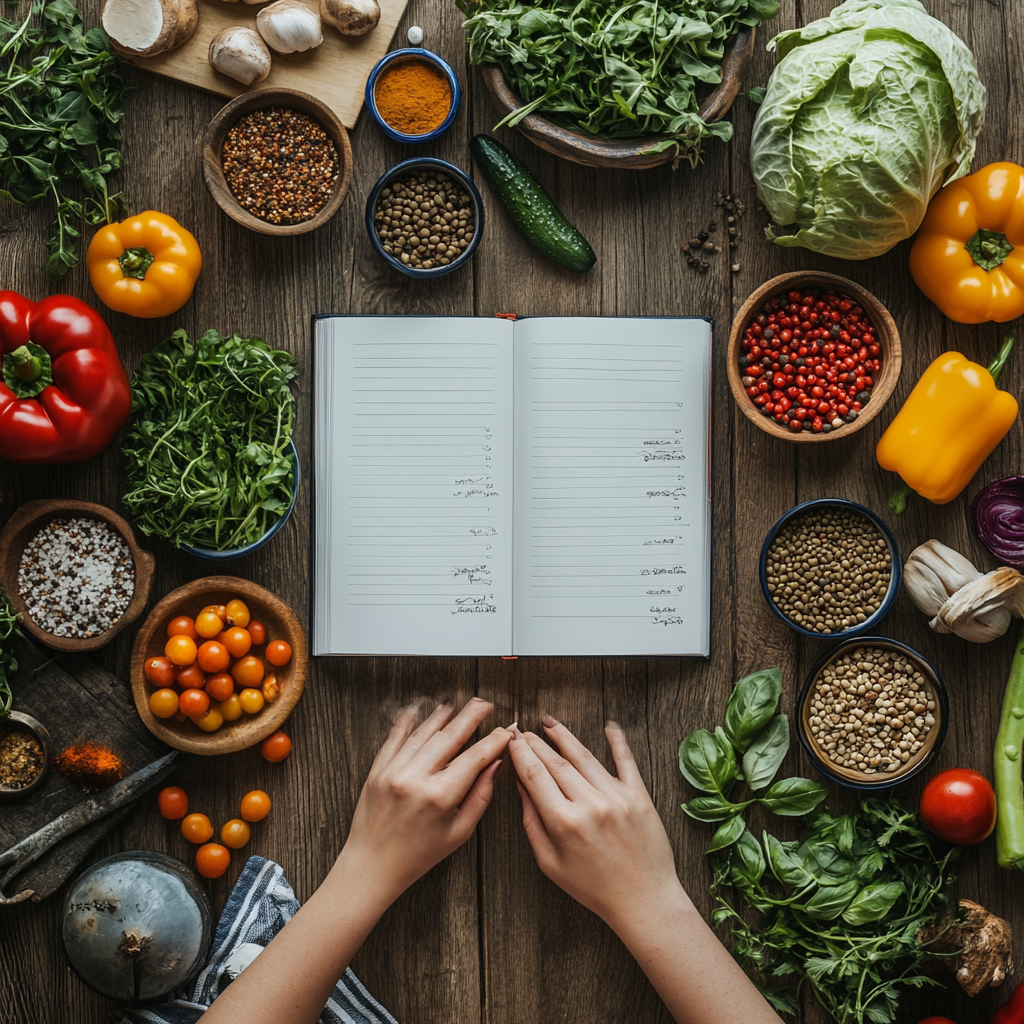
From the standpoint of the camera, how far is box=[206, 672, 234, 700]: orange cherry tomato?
1495 mm

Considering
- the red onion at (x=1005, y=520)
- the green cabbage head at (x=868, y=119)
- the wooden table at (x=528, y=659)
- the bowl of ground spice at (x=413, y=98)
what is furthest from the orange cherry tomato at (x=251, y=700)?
the red onion at (x=1005, y=520)

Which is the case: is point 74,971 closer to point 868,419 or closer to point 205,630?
point 205,630

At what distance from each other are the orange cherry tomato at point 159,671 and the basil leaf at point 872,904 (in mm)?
1323

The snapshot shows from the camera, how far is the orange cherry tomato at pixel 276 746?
1.57 m

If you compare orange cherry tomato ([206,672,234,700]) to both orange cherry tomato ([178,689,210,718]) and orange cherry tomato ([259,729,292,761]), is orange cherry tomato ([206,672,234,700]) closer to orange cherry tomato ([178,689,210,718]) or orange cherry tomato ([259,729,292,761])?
orange cherry tomato ([178,689,210,718])

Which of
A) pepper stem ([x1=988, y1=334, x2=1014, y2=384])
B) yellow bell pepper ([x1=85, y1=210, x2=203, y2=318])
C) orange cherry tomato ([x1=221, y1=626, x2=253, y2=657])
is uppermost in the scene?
yellow bell pepper ([x1=85, y1=210, x2=203, y2=318])

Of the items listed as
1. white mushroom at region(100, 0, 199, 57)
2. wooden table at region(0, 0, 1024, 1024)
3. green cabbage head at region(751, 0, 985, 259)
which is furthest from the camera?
wooden table at region(0, 0, 1024, 1024)

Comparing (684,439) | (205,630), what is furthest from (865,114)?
(205,630)

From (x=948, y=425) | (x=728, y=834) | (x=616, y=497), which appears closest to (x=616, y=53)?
(x=616, y=497)

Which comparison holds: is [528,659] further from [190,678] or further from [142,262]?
[142,262]

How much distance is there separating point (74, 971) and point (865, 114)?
2.06 meters

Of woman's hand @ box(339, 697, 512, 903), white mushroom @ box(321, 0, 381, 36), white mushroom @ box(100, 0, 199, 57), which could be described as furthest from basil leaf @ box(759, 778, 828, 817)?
white mushroom @ box(100, 0, 199, 57)

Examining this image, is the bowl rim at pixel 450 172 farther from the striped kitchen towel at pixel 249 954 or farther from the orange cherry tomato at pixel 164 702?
the striped kitchen towel at pixel 249 954

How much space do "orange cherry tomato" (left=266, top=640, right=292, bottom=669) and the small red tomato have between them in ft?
4.06
